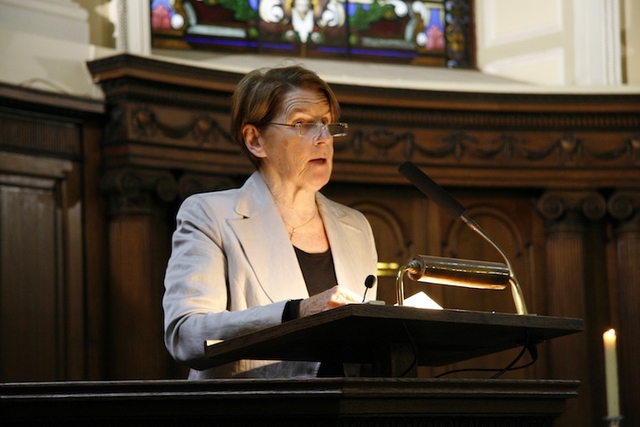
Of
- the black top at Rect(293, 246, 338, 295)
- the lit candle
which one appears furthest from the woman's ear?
the lit candle

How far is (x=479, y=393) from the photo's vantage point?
2.00 metres

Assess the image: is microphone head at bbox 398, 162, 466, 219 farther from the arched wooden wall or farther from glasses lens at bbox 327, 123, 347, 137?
the arched wooden wall

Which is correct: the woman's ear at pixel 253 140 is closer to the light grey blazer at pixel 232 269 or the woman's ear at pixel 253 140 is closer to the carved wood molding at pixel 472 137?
the light grey blazer at pixel 232 269

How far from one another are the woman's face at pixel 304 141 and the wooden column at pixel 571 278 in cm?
379

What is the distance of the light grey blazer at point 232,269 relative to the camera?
2465 millimetres

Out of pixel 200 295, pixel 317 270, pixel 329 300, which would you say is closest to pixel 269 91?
pixel 317 270

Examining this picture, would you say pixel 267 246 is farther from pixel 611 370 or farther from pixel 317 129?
pixel 611 370

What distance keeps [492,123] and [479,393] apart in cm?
461

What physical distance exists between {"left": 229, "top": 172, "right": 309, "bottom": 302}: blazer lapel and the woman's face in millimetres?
111

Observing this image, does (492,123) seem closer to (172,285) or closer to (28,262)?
(28,262)

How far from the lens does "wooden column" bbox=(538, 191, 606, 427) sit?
20.5ft

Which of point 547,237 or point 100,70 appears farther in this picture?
point 547,237

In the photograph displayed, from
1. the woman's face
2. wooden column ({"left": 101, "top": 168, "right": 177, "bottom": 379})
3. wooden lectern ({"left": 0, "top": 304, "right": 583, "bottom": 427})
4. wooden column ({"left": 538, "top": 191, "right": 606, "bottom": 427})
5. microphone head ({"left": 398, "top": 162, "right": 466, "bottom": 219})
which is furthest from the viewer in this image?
wooden column ({"left": 538, "top": 191, "right": 606, "bottom": 427})

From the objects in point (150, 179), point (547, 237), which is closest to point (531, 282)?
point (547, 237)
